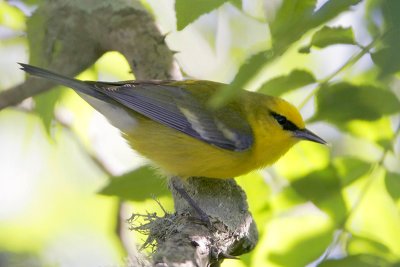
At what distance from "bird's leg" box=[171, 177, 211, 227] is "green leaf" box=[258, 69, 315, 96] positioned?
677 mm

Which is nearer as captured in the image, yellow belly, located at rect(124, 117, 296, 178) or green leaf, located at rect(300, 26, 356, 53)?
green leaf, located at rect(300, 26, 356, 53)

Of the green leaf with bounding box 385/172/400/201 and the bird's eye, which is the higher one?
the bird's eye

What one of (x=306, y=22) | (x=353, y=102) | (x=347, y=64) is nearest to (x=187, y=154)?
(x=353, y=102)

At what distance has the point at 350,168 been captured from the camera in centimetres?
312

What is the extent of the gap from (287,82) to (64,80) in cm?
135

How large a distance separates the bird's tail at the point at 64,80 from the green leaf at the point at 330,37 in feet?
4.92

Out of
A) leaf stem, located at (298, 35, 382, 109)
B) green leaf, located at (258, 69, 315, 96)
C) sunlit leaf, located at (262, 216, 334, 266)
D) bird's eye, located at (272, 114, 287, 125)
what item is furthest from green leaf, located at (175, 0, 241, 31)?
bird's eye, located at (272, 114, 287, 125)

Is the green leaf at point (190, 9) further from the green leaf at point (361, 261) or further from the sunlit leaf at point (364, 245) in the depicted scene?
the sunlit leaf at point (364, 245)

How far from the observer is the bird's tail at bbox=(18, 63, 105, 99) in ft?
10.8

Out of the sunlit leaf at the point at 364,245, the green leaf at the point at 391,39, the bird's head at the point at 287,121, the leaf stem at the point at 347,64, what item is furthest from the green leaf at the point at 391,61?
the bird's head at the point at 287,121

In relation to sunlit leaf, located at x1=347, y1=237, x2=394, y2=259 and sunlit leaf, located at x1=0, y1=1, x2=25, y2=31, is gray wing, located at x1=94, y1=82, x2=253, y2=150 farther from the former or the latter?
sunlit leaf, located at x1=347, y1=237, x2=394, y2=259

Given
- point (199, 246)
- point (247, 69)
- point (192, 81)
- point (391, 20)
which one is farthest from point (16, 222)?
point (391, 20)

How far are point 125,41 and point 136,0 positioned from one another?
0.91 feet

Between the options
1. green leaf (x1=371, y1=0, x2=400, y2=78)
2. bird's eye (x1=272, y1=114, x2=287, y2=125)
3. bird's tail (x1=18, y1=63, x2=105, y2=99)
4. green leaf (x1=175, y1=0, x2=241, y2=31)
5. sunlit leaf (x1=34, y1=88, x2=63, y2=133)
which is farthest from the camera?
bird's eye (x1=272, y1=114, x2=287, y2=125)
